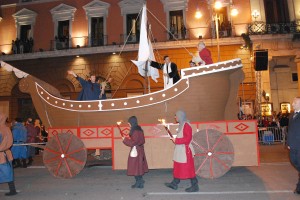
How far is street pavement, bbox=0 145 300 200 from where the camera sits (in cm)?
505

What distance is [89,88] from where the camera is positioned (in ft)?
27.0

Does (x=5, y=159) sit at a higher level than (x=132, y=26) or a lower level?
lower

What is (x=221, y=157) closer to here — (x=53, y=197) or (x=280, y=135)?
(x=53, y=197)

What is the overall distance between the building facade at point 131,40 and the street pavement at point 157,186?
10.1 meters

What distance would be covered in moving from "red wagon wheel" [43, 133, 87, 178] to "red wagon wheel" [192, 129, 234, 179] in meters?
2.85

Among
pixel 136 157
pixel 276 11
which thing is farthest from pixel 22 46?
pixel 276 11

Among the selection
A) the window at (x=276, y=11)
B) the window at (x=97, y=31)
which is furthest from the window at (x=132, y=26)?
the window at (x=276, y=11)

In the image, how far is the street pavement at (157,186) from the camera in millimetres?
5055

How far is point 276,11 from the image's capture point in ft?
61.8

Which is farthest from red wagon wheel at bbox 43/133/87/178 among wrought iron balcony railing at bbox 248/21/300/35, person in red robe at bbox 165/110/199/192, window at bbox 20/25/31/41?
window at bbox 20/25/31/41

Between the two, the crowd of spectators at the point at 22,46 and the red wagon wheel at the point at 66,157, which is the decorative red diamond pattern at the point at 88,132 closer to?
the red wagon wheel at the point at 66,157

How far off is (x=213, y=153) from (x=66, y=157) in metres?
3.62

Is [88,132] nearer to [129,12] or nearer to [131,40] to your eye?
[131,40]

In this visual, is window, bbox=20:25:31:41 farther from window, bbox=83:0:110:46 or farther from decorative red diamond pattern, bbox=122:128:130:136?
decorative red diamond pattern, bbox=122:128:130:136
